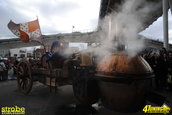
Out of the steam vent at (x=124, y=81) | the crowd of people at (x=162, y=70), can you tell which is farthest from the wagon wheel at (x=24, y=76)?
the crowd of people at (x=162, y=70)

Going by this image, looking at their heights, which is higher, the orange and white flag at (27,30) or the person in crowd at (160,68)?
the orange and white flag at (27,30)

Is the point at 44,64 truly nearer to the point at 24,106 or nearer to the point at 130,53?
the point at 24,106

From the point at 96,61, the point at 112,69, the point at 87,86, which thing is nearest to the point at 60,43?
the point at 96,61

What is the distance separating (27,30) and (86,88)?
4.83 m

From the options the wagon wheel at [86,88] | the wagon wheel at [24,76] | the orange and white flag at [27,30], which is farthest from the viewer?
the orange and white flag at [27,30]

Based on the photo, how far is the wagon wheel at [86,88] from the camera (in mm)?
2674

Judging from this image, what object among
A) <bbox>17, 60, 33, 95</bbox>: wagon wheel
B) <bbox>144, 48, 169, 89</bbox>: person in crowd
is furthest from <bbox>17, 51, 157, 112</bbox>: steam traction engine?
<bbox>144, 48, 169, 89</bbox>: person in crowd

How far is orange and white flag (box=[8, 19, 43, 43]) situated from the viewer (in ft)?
19.4

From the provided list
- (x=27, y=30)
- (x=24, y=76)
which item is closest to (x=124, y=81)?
(x=24, y=76)

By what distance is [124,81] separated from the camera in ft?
7.20

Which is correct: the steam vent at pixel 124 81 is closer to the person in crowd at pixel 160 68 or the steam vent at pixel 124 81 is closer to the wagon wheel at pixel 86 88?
the wagon wheel at pixel 86 88

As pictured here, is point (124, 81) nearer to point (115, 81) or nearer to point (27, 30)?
point (115, 81)

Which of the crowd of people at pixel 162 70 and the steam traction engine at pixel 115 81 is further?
the crowd of people at pixel 162 70

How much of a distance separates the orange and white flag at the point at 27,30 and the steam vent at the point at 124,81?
14.5 ft
